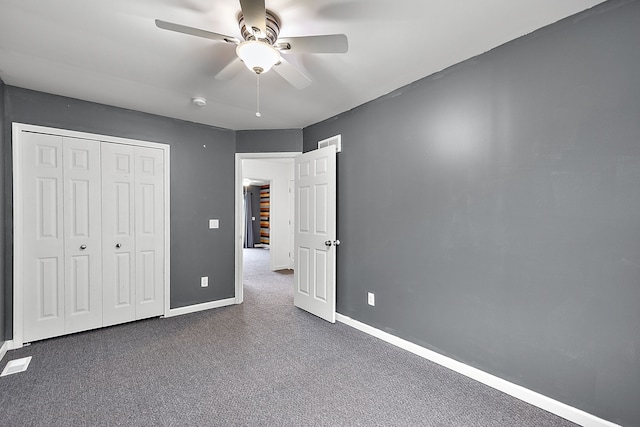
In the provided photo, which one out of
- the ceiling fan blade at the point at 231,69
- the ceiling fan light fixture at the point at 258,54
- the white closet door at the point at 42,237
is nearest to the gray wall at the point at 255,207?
the white closet door at the point at 42,237

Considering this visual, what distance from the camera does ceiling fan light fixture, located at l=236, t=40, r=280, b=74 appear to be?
1587 mm

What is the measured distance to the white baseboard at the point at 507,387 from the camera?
1.75 m

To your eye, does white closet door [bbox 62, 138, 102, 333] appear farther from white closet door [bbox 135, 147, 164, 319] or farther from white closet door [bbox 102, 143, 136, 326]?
white closet door [bbox 135, 147, 164, 319]

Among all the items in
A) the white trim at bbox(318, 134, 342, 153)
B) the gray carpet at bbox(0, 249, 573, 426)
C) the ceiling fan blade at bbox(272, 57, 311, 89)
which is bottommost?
the gray carpet at bbox(0, 249, 573, 426)

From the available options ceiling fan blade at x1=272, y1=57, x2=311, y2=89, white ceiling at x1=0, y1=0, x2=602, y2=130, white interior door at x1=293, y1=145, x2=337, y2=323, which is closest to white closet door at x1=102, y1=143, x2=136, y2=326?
white ceiling at x1=0, y1=0, x2=602, y2=130

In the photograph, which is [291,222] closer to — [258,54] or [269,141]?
[269,141]

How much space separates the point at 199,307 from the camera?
3.82 metres

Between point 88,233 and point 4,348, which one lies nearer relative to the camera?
point 4,348

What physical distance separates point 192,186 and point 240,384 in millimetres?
2462

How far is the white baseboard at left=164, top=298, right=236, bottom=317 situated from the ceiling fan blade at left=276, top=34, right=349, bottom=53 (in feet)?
10.5

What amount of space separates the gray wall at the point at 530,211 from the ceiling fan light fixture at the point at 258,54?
1.49 metres

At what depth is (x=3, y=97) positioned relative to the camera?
2.67 m

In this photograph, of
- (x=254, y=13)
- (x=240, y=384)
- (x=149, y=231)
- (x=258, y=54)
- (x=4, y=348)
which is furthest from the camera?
(x=149, y=231)

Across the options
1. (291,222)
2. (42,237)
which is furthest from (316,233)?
(291,222)
